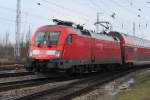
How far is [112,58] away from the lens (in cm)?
3256

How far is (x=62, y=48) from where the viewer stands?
22.9 metres

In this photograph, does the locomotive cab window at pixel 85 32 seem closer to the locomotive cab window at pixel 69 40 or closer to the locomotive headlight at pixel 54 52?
the locomotive cab window at pixel 69 40

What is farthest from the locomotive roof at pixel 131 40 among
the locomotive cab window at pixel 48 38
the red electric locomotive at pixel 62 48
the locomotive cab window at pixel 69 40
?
the locomotive cab window at pixel 48 38

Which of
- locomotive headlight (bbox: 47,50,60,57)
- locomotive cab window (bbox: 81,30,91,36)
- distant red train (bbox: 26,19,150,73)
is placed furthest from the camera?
locomotive cab window (bbox: 81,30,91,36)

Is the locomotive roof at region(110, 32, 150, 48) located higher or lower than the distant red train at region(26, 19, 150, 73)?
higher

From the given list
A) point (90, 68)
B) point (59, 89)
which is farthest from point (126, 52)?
point (59, 89)

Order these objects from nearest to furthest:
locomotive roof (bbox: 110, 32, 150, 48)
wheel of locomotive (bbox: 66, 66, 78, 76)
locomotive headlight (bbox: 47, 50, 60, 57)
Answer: locomotive headlight (bbox: 47, 50, 60, 57)
wheel of locomotive (bbox: 66, 66, 78, 76)
locomotive roof (bbox: 110, 32, 150, 48)

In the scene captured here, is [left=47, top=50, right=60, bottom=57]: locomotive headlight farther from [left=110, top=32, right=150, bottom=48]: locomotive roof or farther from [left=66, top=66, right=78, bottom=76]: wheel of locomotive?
[left=110, top=32, right=150, bottom=48]: locomotive roof

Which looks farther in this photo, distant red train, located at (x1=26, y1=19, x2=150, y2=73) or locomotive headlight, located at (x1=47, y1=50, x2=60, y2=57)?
distant red train, located at (x1=26, y1=19, x2=150, y2=73)

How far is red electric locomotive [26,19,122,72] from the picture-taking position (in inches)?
897

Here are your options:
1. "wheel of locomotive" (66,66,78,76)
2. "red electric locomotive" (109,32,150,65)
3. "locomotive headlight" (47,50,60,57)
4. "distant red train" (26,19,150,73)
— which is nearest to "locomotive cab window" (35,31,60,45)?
"distant red train" (26,19,150,73)

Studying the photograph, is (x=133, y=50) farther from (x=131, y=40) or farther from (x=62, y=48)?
(x=62, y=48)

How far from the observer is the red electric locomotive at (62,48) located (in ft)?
74.7

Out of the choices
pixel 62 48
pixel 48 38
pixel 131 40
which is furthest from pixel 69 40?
pixel 131 40
